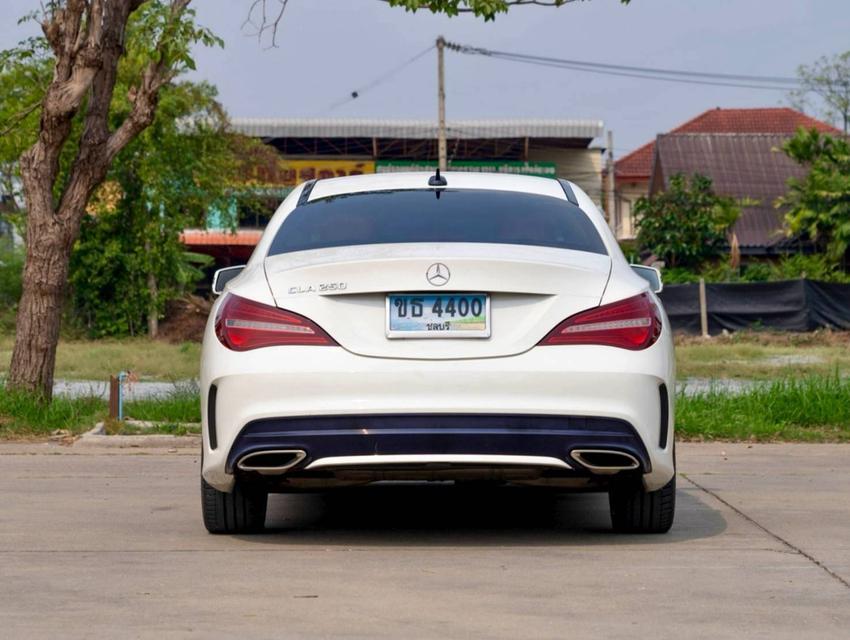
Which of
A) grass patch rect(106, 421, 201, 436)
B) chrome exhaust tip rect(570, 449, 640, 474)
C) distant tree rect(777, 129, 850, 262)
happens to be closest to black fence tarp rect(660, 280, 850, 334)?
distant tree rect(777, 129, 850, 262)

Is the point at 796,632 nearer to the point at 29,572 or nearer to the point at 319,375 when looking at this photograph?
the point at 319,375

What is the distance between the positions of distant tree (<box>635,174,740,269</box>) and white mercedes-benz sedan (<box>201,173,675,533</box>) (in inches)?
1575

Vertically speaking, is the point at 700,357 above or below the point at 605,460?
below

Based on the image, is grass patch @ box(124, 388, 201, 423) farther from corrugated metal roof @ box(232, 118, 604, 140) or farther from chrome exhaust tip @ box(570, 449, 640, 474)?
corrugated metal roof @ box(232, 118, 604, 140)

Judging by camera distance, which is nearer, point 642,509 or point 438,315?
point 438,315

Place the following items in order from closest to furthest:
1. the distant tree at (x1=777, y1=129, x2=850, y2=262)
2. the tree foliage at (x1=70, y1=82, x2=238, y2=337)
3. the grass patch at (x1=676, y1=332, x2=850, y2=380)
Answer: the grass patch at (x1=676, y1=332, x2=850, y2=380)
the tree foliage at (x1=70, y1=82, x2=238, y2=337)
the distant tree at (x1=777, y1=129, x2=850, y2=262)

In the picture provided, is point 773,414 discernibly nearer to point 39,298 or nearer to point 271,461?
point 39,298

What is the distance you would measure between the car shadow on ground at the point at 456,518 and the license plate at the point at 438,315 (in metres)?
1.07

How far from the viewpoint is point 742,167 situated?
5284 cm

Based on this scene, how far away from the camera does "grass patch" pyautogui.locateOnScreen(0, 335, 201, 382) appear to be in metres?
22.9

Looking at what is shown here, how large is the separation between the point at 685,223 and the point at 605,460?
40.7 metres

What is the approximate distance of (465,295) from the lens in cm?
573

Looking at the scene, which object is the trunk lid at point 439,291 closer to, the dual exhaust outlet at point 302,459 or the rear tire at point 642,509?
the dual exhaust outlet at point 302,459

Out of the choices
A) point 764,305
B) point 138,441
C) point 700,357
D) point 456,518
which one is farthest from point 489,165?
point 456,518
